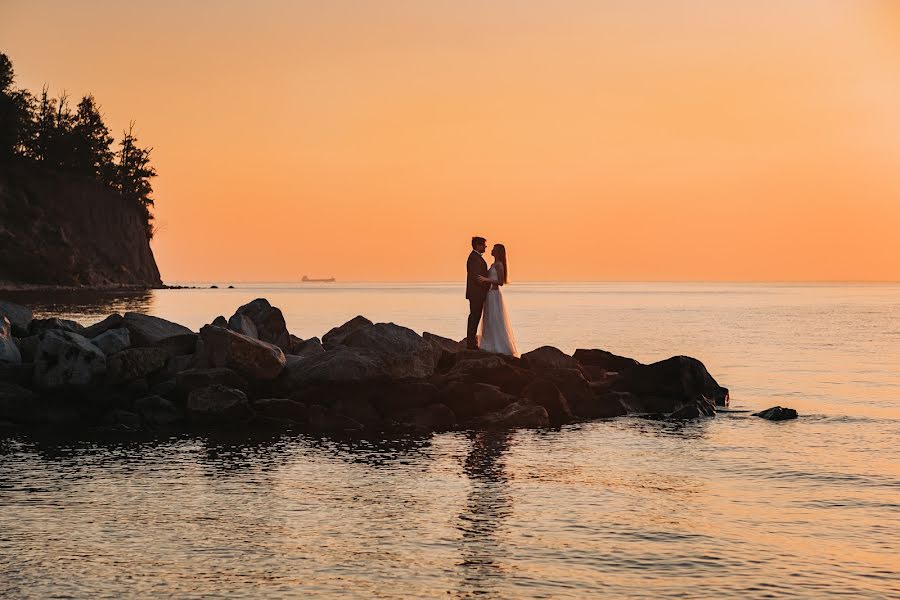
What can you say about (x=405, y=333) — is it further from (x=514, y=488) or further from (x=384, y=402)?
(x=514, y=488)

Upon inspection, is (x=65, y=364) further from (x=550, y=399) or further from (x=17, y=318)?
(x=550, y=399)

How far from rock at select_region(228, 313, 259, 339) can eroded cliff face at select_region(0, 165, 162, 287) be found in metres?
98.1

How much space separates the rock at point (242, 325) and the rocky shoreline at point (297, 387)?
67.2 inches

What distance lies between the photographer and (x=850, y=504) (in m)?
16.0

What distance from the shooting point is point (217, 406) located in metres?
24.7

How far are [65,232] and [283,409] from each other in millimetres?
115273

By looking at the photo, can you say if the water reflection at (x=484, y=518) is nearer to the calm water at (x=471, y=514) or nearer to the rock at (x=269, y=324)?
the calm water at (x=471, y=514)

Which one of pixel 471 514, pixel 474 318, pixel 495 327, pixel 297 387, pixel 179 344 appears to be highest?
pixel 474 318

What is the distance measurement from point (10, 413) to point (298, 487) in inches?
438

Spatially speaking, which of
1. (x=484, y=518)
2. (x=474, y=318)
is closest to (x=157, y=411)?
(x=474, y=318)

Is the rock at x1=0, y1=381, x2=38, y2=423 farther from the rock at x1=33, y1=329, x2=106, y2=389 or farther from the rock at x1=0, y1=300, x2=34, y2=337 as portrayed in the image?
the rock at x1=0, y1=300, x2=34, y2=337

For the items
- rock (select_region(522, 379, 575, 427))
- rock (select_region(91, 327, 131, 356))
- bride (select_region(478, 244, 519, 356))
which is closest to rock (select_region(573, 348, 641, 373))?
bride (select_region(478, 244, 519, 356))

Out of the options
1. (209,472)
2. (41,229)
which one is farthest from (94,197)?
(209,472)

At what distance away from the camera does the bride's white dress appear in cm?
2997
